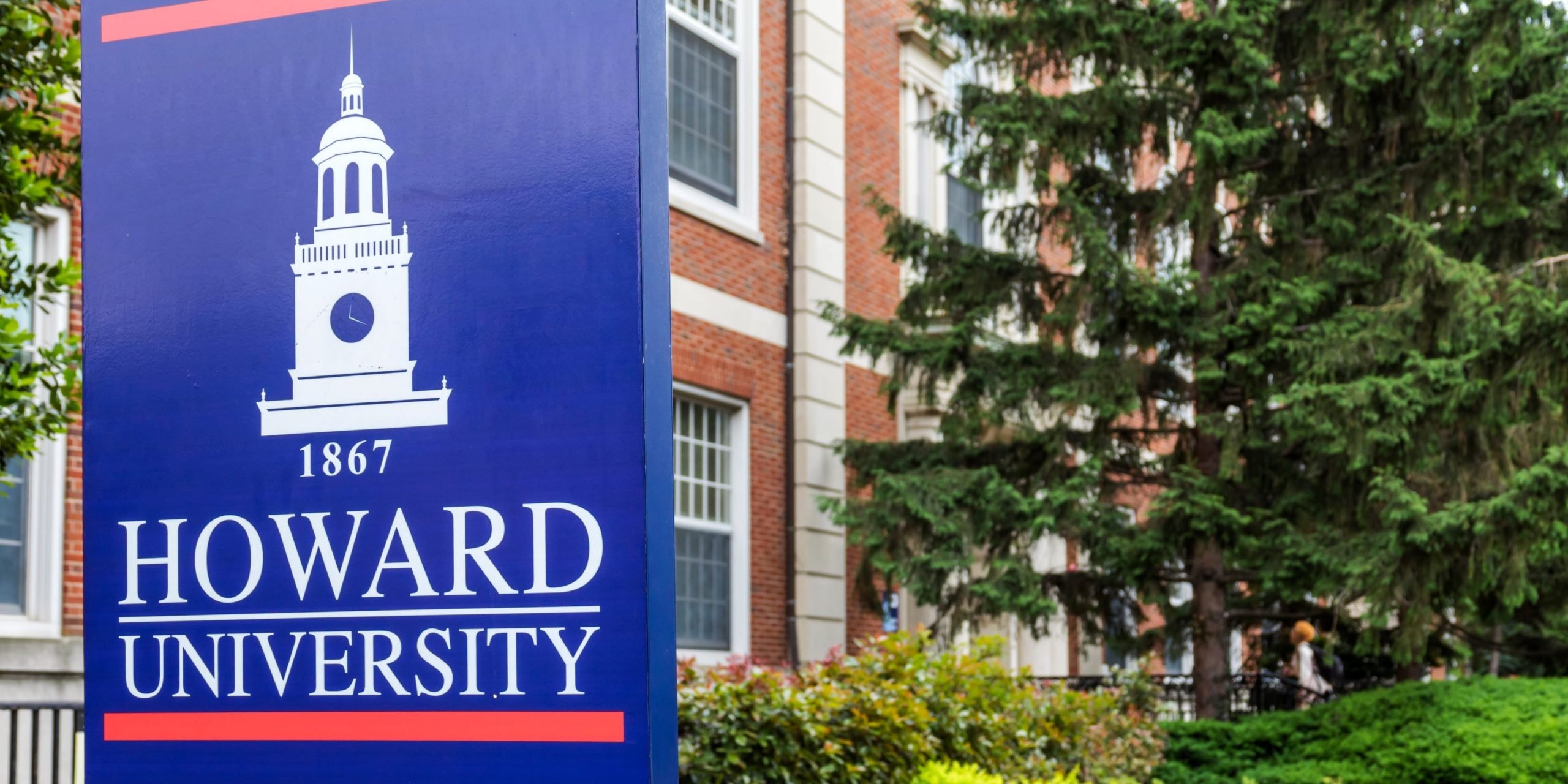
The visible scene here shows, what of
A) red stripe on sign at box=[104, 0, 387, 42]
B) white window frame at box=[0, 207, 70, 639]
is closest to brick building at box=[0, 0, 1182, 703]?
white window frame at box=[0, 207, 70, 639]

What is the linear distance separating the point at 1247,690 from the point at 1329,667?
204 centimetres

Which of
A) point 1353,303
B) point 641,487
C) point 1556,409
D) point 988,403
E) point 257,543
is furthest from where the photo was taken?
point 988,403

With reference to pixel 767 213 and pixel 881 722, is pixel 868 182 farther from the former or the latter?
pixel 881 722

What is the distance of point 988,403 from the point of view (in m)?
15.5

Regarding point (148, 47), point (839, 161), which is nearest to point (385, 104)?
point (148, 47)

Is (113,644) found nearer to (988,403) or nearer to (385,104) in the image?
(385,104)

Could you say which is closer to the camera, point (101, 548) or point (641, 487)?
point (641, 487)

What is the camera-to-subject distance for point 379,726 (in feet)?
10.5

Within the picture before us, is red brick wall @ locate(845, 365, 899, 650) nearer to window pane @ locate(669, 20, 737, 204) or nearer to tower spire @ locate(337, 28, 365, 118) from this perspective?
window pane @ locate(669, 20, 737, 204)

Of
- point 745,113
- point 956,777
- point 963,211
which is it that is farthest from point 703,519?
point 956,777

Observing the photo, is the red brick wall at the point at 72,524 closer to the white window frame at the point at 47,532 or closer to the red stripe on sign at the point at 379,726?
the white window frame at the point at 47,532

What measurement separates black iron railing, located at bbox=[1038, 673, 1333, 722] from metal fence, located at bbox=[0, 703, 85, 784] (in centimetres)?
921

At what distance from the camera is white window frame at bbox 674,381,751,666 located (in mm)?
15695

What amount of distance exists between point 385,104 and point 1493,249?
42.7 feet
